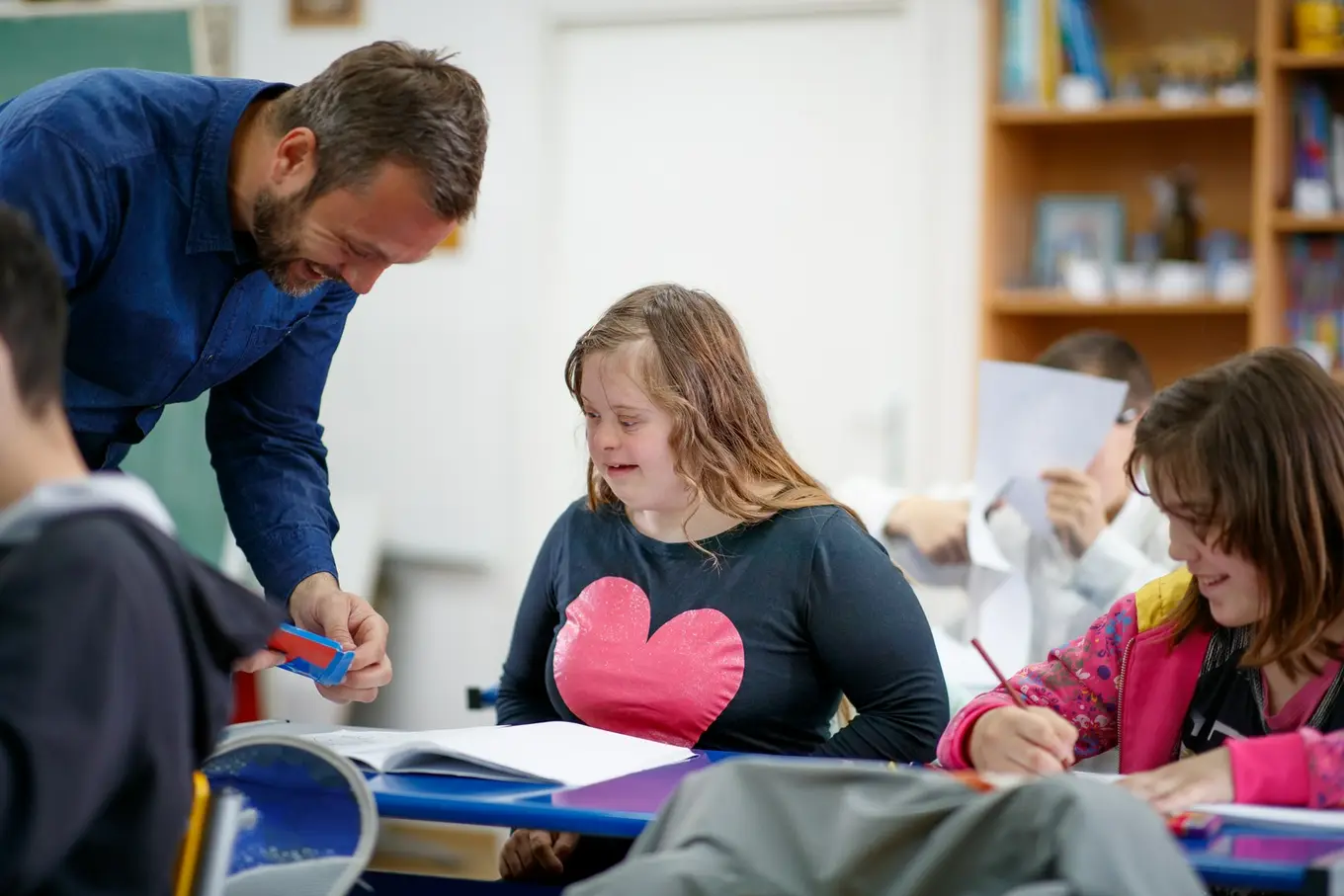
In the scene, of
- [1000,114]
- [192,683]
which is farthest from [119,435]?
[1000,114]

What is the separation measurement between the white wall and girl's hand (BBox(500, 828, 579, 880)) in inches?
103

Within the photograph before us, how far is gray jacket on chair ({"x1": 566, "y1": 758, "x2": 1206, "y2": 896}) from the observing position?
3.02 ft

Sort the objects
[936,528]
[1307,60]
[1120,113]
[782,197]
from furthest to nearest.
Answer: [782,197], [1120,113], [1307,60], [936,528]

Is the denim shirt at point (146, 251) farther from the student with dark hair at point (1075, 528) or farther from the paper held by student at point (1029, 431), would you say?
the student with dark hair at point (1075, 528)

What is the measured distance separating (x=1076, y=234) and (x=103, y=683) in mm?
3480

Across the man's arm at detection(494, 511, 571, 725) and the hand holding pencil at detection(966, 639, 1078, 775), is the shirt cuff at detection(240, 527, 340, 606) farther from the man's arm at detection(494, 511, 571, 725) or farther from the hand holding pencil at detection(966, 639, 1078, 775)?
the hand holding pencil at detection(966, 639, 1078, 775)

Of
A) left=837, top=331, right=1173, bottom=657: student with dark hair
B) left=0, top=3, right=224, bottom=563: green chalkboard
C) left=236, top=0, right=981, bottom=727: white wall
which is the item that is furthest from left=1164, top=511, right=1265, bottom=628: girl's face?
left=0, top=3, right=224, bottom=563: green chalkboard

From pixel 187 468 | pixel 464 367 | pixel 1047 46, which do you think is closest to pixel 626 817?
pixel 1047 46

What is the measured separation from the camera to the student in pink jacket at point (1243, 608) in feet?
4.17

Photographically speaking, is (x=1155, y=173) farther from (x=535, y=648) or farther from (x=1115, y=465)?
(x=535, y=648)

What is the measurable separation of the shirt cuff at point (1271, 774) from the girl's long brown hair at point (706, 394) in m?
0.62

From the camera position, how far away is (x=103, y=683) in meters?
0.85

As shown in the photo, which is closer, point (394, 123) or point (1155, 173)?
point (394, 123)

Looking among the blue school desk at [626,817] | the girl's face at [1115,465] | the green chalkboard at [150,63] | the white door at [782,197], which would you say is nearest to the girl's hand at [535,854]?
the blue school desk at [626,817]
